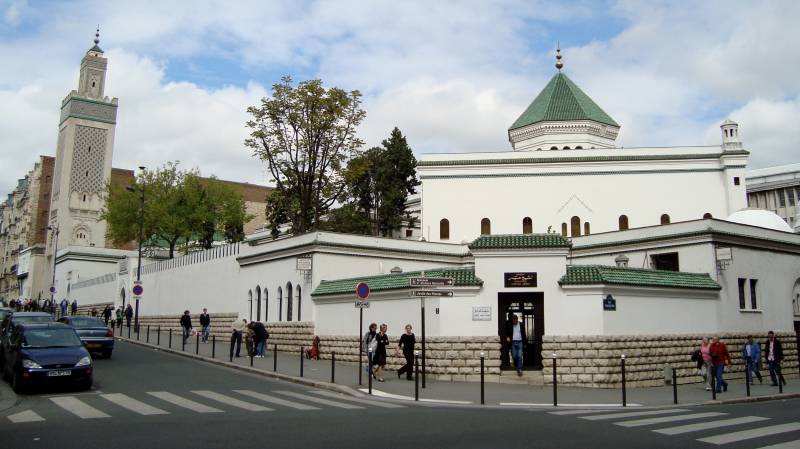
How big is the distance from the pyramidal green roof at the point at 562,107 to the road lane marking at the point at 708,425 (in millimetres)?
38983

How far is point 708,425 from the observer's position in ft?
40.2

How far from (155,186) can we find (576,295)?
45.7 m

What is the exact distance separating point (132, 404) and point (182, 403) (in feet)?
3.25

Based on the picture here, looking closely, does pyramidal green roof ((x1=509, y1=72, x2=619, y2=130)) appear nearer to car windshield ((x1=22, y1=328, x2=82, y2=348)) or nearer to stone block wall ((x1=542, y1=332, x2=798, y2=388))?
stone block wall ((x1=542, y1=332, x2=798, y2=388))

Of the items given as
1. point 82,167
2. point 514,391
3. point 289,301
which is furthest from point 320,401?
point 82,167

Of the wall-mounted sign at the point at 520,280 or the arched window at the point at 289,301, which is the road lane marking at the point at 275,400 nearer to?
the wall-mounted sign at the point at 520,280

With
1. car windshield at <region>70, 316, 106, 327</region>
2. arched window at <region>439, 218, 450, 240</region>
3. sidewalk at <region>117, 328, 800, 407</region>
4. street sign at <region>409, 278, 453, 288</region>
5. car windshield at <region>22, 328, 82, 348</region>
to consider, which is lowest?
sidewalk at <region>117, 328, 800, 407</region>

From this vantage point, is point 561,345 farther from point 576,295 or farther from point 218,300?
point 218,300

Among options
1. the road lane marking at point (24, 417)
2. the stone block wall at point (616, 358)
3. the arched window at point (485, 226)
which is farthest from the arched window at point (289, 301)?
the arched window at point (485, 226)

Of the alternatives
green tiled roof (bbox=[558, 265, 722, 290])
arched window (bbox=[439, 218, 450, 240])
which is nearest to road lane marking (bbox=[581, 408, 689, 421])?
green tiled roof (bbox=[558, 265, 722, 290])

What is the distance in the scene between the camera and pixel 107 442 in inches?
377

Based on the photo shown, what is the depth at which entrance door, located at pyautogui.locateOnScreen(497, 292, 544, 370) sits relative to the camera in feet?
68.6

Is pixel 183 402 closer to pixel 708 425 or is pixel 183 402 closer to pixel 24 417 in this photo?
pixel 24 417

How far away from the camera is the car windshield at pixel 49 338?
16.7 m
